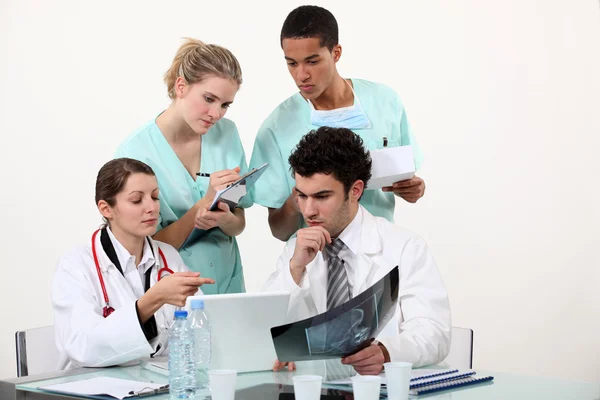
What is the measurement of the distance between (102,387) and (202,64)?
1.38 meters

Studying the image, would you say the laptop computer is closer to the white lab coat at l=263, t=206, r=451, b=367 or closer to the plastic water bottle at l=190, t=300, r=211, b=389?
the plastic water bottle at l=190, t=300, r=211, b=389

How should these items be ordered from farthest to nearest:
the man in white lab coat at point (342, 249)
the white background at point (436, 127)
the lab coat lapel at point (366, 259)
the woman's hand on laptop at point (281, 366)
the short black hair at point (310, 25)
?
the white background at point (436, 127), the short black hair at point (310, 25), the lab coat lapel at point (366, 259), the man in white lab coat at point (342, 249), the woman's hand on laptop at point (281, 366)

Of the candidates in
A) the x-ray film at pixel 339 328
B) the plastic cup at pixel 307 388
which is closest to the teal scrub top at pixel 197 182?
the x-ray film at pixel 339 328

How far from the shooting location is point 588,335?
15.2 feet

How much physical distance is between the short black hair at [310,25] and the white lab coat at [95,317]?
3.01 feet

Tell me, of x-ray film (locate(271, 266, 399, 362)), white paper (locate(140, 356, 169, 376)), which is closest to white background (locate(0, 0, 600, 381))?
white paper (locate(140, 356, 169, 376))

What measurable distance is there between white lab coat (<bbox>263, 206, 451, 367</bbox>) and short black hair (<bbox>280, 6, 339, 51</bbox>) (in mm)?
717

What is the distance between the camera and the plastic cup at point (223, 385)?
5.49 ft

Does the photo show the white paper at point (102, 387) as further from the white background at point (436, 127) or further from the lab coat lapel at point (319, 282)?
the white background at point (436, 127)

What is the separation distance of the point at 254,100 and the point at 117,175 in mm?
2509

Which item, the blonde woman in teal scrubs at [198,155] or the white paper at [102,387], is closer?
the white paper at [102,387]

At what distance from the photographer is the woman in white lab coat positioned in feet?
7.41

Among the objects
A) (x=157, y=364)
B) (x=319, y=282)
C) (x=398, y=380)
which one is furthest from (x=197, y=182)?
(x=398, y=380)

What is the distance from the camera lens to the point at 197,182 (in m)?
3.06
